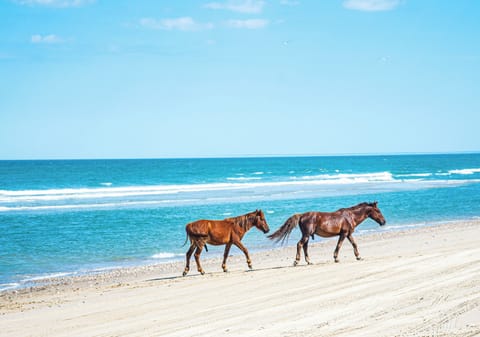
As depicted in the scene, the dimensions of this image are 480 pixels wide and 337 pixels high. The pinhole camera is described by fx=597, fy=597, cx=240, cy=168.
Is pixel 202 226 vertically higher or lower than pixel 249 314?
higher

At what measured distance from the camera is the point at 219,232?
13.2 meters

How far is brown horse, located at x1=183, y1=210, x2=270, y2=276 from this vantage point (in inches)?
516

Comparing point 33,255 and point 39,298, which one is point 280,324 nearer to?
point 39,298

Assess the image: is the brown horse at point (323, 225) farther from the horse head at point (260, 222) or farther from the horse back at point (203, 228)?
the horse back at point (203, 228)

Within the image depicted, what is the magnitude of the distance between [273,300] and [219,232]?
3.67 meters

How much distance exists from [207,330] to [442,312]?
3.24 m

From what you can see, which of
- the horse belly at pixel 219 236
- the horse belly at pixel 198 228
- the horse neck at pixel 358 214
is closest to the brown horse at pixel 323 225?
the horse neck at pixel 358 214

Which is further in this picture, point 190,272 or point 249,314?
point 190,272

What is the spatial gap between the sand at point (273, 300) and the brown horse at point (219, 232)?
0.49m

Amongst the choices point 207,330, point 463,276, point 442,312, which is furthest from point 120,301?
point 463,276

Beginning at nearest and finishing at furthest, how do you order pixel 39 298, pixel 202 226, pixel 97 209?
pixel 39 298, pixel 202 226, pixel 97 209

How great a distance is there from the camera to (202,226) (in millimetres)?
13086

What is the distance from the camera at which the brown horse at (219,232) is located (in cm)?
1309

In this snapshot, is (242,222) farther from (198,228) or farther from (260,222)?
(198,228)
